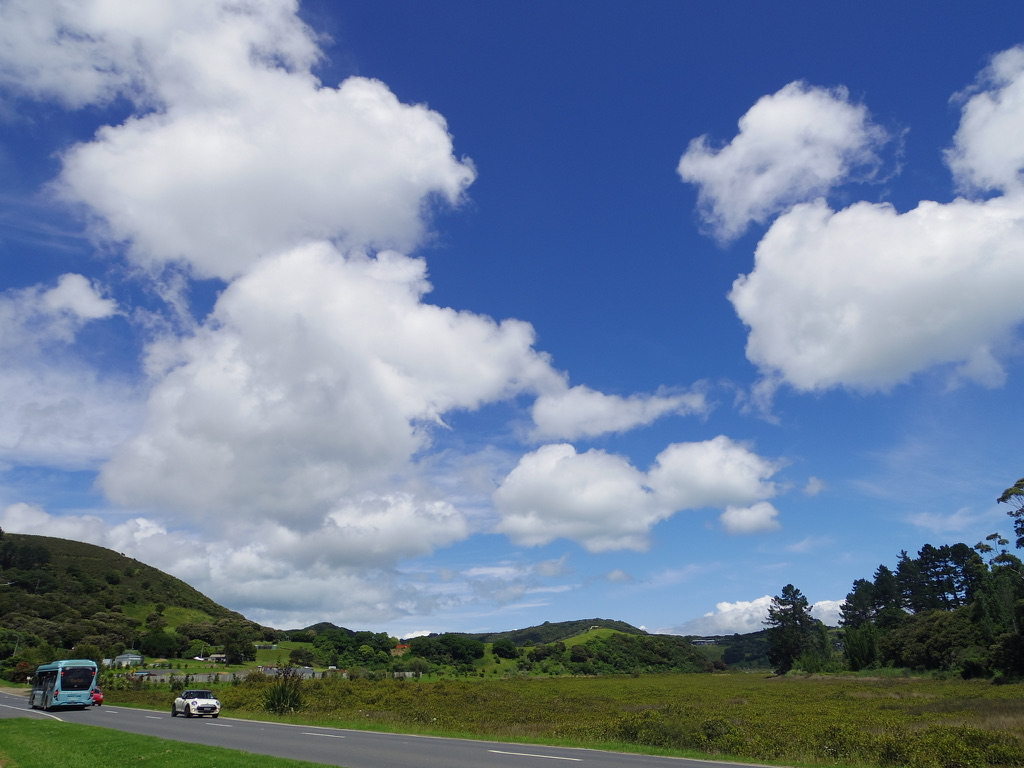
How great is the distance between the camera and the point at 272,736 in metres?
27.8

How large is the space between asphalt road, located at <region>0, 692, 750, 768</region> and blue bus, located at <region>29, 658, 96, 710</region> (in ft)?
53.3

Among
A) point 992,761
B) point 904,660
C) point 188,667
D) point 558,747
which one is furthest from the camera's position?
point 188,667

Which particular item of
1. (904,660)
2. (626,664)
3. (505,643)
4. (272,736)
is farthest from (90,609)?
(904,660)

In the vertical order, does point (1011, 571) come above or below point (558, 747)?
above

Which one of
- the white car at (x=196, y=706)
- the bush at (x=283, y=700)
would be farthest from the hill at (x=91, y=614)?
the bush at (x=283, y=700)

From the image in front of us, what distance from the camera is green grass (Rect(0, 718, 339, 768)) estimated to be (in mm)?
17266

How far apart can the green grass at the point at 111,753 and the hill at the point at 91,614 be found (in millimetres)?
87776

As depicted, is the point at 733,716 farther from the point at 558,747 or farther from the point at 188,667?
the point at 188,667

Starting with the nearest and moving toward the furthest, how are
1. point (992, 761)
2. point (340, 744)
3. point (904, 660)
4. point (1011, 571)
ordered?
point (992, 761) < point (340, 744) < point (1011, 571) < point (904, 660)

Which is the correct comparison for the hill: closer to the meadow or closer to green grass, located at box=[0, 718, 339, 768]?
the meadow

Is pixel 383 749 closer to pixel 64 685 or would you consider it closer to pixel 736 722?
pixel 736 722

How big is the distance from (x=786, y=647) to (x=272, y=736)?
459 feet

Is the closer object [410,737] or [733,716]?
[410,737]

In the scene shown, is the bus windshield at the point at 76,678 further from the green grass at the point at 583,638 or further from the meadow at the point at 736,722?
the green grass at the point at 583,638
